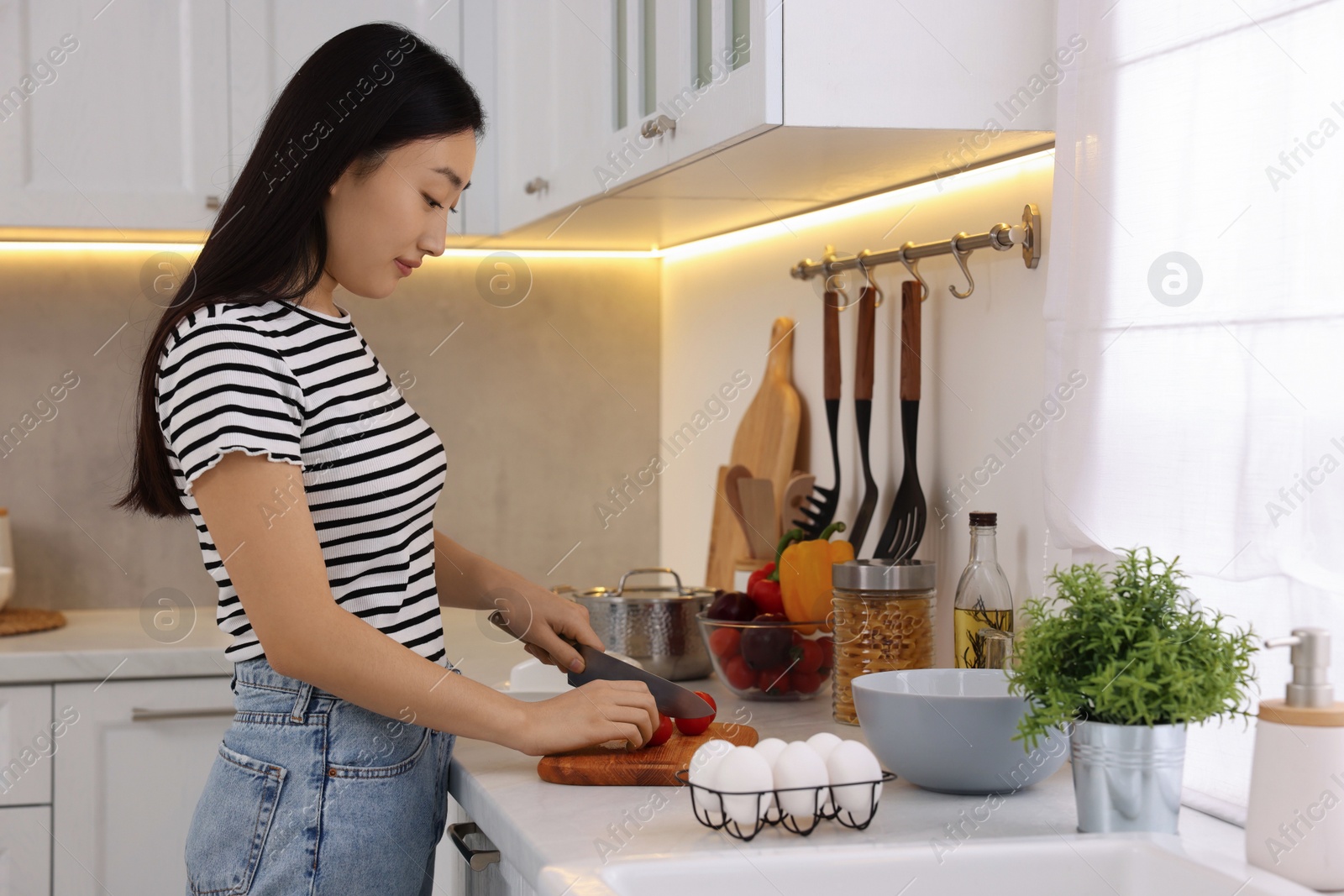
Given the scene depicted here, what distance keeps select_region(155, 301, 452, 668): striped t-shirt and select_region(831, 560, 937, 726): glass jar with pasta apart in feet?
1.42

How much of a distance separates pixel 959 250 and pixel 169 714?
4.46ft

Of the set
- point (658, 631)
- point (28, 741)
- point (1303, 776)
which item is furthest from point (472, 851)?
point (28, 741)

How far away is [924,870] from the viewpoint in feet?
2.89

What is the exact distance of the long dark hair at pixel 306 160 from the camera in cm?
106

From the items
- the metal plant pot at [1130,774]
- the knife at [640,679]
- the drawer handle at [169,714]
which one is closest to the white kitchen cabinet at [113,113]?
the drawer handle at [169,714]

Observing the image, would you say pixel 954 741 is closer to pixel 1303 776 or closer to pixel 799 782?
pixel 799 782

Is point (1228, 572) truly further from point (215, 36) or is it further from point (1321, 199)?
point (215, 36)

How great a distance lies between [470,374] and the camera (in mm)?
2553

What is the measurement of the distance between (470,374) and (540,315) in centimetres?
18

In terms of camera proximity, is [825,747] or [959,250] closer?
[825,747]

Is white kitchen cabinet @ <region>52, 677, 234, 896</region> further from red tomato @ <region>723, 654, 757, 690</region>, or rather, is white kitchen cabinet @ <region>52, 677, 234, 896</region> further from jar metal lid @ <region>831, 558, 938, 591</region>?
jar metal lid @ <region>831, 558, 938, 591</region>

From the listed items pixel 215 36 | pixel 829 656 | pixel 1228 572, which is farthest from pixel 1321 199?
pixel 215 36

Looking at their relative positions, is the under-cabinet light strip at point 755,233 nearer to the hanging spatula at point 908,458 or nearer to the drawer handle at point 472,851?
the hanging spatula at point 908,458

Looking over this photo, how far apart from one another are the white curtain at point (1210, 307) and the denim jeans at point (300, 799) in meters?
0.63
